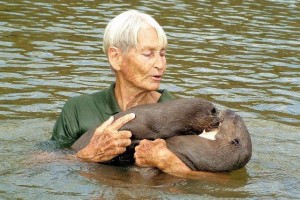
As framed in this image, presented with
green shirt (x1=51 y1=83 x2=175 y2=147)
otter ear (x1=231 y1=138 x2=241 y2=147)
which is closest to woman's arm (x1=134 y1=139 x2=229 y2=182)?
otter ear (x1=231 y1=138 x2=241 y2=147)

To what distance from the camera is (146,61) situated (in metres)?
8.86

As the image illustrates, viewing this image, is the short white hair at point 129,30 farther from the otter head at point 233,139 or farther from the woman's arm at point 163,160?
the woman's arm at point 163,160

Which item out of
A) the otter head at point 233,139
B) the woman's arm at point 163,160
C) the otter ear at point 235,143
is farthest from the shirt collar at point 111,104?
the otter ear at point 235,143

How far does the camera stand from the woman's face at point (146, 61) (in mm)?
8828

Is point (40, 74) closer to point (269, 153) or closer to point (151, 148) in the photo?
point (269, 153)

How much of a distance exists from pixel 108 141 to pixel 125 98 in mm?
1078

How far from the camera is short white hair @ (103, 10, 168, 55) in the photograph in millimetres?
8836

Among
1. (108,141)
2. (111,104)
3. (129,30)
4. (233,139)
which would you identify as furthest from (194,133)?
(129,30)

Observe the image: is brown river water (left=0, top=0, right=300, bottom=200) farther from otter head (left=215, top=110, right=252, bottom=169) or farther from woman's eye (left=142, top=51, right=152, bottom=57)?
woman's eye (left=142, top=51, right=152, bottom=57)

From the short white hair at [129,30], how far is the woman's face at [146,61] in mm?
44

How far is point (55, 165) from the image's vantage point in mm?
8555

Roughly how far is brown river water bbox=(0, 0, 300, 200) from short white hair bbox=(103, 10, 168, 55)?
1302mm

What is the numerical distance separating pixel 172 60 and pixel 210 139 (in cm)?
669

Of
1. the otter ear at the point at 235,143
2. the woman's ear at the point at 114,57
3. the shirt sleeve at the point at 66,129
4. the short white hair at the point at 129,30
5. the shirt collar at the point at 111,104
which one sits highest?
the short white hair at the point at 129,30
